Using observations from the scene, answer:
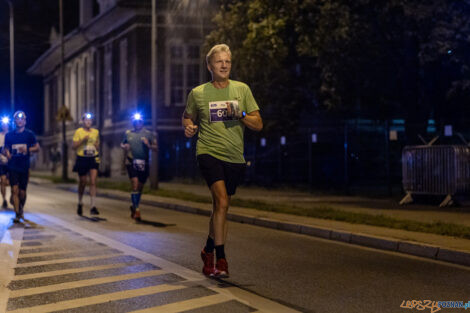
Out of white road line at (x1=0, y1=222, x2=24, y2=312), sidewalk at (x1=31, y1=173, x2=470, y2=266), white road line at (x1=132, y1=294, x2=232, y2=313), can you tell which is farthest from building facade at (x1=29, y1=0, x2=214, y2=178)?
white road line at (x1=132, y1=294, x2=232, y2=313)

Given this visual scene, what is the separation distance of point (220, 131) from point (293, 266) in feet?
6.43

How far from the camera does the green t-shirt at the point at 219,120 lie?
6.21 metres

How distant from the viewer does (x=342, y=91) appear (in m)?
20.1

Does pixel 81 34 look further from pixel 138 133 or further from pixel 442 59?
pixel 138 133

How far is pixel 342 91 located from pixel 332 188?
11.2 feet

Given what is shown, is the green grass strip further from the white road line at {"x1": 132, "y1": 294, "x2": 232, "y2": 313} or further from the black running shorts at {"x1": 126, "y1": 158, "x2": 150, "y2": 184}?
the white road line at {"x1": 132, "y1": 294, "x2": 232, "y2": 313}

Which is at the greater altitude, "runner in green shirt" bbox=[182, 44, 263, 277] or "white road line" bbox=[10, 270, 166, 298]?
"runner in green shirt" bbox=[182, 44, 263, 277]

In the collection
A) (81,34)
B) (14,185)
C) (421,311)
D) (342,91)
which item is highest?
(81,34)

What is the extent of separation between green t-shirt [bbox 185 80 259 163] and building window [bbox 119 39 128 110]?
30.1 meters

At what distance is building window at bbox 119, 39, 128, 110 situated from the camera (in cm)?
3569

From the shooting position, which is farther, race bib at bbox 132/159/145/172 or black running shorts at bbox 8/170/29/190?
race bib at bbox 132/159/145/172

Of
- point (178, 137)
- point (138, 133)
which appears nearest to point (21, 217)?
point (138, 133)

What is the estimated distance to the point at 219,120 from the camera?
621 cm

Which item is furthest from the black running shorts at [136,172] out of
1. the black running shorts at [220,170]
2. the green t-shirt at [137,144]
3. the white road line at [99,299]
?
the white road line at [99,299]
